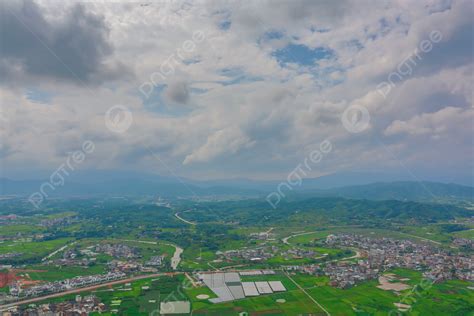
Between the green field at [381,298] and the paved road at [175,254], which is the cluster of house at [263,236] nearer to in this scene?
the paved road at [175,254]

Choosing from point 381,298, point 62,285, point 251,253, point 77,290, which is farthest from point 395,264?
point 62,285

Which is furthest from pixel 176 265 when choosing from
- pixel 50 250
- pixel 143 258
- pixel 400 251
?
pixel 400 251

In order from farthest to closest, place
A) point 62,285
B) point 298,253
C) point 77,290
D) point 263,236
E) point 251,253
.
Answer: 1. point 263,236
2. point 298,253
3. point 251,253
4. point 62,285
5. point 77,290

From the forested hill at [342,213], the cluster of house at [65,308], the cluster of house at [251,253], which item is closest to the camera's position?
the cluster of house at [65,308]

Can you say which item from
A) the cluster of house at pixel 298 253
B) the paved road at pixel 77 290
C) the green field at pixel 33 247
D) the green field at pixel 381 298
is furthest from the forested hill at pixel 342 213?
the paved road at pixel 77 290

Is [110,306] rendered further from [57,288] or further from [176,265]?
[176,265]

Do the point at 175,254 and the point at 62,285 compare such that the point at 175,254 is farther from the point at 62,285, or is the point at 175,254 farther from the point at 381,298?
the point at 381,298
